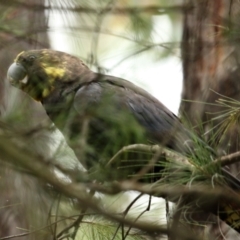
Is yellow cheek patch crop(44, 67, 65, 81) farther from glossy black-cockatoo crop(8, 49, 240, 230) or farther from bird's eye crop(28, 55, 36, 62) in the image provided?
bird's eye crop(28, 55, 36, 62)

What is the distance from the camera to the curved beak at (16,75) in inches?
126

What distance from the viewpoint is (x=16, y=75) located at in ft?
10.5

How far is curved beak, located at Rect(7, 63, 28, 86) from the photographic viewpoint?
320 centimetres

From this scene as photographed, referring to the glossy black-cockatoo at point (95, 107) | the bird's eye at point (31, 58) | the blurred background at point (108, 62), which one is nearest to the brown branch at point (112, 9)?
the blurred background at point (108, 62)

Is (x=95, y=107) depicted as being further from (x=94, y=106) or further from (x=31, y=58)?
(x=31, y=58)

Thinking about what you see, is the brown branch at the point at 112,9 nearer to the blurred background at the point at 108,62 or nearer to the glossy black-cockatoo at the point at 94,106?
the blurred background at the point at 108,62

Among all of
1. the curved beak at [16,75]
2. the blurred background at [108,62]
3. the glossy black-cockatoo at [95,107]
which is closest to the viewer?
the blurred background at [108,62]

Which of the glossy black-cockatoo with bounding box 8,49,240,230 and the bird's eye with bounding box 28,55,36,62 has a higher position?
the bird's eye with bounding box 28,55,36,62

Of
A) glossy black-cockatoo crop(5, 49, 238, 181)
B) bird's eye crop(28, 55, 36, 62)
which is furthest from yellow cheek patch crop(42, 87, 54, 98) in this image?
bird's eye crop(28, 55, 36, 62)

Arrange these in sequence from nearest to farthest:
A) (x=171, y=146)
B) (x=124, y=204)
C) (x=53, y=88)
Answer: (x=124, y=204) < (x=171, y=146) < (x=53, y=88)

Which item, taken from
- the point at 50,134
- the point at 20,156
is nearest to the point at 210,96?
the point at 50,134

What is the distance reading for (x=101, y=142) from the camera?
2.52 m

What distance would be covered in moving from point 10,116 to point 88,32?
0.44m

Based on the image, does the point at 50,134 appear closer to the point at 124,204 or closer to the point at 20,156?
the point at 124,204
